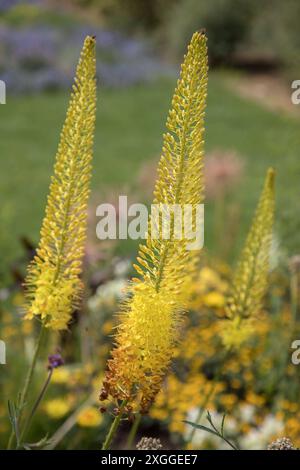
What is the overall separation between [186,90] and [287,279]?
13.9ft

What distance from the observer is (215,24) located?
18141mm

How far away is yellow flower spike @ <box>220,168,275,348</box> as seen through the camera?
2346 mm

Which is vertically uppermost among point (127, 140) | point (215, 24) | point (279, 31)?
point (215, 24)

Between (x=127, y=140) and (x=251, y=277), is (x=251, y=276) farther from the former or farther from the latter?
(x=127, y=140)

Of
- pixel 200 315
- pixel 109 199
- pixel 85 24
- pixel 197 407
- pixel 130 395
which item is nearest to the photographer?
pixel 130 395

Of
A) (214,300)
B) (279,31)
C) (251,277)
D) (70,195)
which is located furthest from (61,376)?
(279,31)

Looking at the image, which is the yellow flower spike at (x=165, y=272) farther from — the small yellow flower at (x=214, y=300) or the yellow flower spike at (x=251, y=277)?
the small yellow flower at (x=214, y=300)

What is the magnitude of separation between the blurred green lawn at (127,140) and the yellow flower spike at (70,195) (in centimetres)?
481

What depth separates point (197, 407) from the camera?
4262 millimetres

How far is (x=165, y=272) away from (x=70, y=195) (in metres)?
0.31

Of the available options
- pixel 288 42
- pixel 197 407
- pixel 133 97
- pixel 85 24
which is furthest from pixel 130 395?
pixel 85 24

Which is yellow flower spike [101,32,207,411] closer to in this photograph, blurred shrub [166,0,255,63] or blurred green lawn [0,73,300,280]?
blurred green lawn [0,73,300,280]
